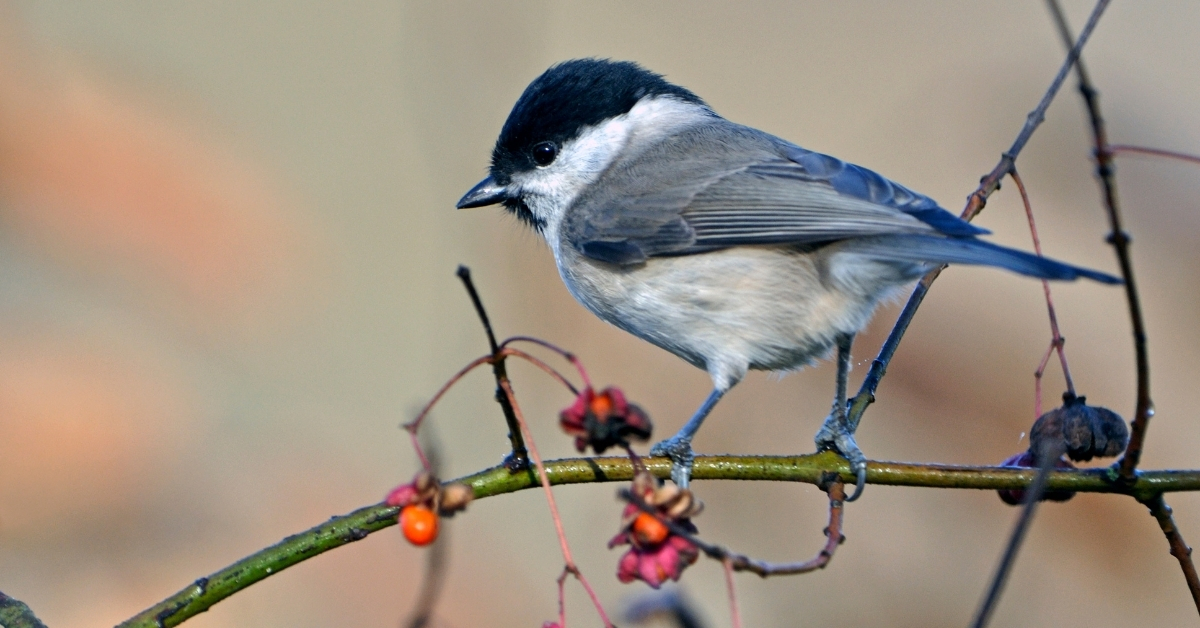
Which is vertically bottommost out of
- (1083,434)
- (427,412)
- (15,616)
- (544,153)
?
(15,616)

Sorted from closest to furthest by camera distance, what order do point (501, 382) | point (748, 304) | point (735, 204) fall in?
point (501, 382) → point (748, 304) → point (735, 204)

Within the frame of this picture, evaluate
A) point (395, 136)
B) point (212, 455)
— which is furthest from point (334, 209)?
point (212, 455)

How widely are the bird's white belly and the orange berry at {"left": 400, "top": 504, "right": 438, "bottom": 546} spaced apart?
1004 mm

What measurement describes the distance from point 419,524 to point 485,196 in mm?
1425

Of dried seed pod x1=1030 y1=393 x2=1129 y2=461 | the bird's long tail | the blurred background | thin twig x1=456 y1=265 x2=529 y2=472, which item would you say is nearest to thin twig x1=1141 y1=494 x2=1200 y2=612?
dried seed pod x1=1030 y1=393 x2=1129 y2=461

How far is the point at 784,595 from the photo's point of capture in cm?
281

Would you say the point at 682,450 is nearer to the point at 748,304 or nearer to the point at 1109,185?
the point at 748,304

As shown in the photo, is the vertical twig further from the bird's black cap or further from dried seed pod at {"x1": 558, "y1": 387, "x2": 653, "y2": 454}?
the bird's black cap

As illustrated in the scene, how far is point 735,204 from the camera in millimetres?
2242

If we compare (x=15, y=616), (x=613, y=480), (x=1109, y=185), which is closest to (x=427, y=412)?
(x=613, y=480)

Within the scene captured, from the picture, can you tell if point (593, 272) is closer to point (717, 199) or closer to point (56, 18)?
point (717, 199)

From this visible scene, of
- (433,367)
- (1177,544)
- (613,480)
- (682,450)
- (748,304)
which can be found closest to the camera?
(1177,544)

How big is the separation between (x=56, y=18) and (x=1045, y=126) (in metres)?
3.37

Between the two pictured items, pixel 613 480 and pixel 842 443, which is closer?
pixel 613 480
